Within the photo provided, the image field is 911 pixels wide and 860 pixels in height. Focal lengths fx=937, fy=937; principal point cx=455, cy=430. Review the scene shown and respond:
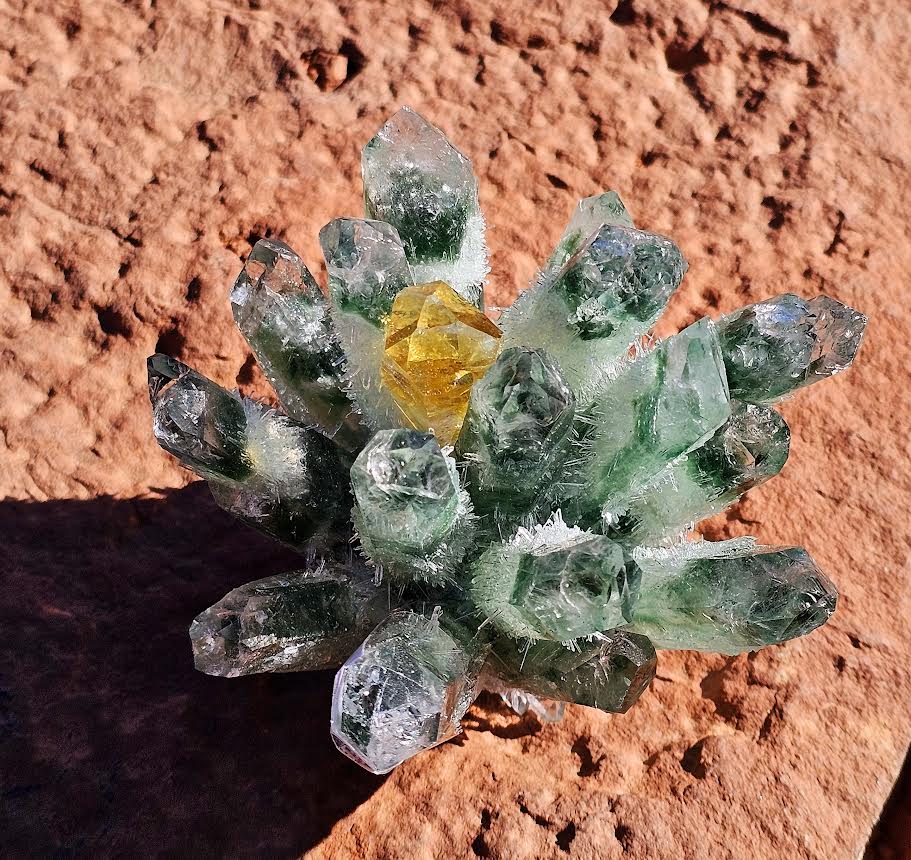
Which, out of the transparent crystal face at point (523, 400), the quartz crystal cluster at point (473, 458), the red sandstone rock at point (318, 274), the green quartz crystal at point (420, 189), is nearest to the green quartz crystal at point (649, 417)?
the quartz crystal cluster at point (473, 458)

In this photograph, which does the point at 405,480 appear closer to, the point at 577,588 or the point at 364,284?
the point at 577,588

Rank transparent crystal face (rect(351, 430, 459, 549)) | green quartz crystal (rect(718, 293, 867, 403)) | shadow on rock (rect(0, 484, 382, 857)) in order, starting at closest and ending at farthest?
1. transparent crystal face (rect(351, 430, 459, 549))
2. green quartz crystal (rect(718, 293, 867, 403))
3. shadow on rock (rect(0, 484, 382, 857))

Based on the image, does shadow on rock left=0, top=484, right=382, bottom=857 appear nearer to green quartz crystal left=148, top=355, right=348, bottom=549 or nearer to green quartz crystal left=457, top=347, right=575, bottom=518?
green quartz crystal left=148, top=355, right=348, bottom=549

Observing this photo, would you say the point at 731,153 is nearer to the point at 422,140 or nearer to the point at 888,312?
the point at 888,312

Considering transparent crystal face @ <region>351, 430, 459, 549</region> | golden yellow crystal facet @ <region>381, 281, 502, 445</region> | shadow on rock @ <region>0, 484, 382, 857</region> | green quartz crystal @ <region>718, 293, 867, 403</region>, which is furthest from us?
shadow on rock @ <region>0, 484, 382, 857</region>

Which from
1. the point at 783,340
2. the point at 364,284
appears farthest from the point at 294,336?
the point at 783,340

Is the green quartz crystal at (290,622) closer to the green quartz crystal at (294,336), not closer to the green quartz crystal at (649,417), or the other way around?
the green quartz crystal at (294,336)

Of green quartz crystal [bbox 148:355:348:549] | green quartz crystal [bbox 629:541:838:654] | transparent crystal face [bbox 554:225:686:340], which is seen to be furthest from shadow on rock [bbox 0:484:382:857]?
transparent crystal face [bbox 554:225:686:340]
